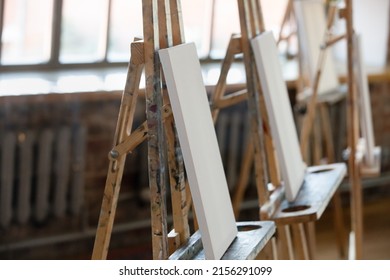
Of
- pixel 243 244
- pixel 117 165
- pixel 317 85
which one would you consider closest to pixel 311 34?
pixel 317 85

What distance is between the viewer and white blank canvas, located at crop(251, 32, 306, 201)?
9.54 ft

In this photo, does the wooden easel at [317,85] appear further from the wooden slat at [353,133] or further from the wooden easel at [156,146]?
the wooden easel at [156,146]

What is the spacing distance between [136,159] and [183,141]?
2985mm

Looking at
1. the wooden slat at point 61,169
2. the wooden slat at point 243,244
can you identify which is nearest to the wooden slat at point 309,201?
the wooden slat at point 243,244

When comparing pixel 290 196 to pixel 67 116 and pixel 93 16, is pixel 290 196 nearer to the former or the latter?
pixel 67 116

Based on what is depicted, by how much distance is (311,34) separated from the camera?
4461 millimetres

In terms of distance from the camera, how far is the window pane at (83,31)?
5105mm

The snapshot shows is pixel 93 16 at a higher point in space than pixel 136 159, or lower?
higher

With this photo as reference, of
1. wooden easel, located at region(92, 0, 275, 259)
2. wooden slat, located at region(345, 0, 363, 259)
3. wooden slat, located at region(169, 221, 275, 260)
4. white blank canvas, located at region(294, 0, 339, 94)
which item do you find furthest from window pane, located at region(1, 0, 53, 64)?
wooden easel, located at region(92, 0, 275, 259)

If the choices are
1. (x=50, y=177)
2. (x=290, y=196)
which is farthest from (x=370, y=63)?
(x=290, y=196)

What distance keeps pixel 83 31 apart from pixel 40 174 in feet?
3.11

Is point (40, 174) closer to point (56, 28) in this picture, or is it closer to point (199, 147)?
point (56, 28)

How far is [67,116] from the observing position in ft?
15.8

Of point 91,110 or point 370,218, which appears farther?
point 370,218
